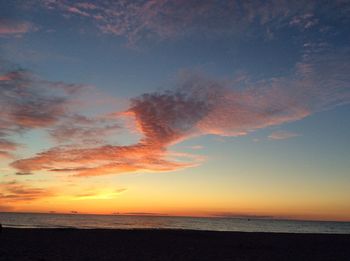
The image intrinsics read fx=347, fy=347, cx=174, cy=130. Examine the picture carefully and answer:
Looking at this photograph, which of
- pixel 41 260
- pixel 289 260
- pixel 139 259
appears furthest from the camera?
pixel 289 260

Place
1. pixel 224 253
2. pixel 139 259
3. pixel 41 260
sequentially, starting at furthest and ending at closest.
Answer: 1. pixel 224 253
2. pixel 139 259
3. pixel 41 260

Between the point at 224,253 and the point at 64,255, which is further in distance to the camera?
the point at 224,253

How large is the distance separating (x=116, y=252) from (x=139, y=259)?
134 inches

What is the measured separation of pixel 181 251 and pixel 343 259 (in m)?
10.6

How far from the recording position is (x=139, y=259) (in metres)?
19.8

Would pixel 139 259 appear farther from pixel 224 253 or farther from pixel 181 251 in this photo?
pixel 224 253

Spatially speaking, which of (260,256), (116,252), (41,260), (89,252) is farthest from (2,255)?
(260,256)

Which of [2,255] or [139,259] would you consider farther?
[139,259]

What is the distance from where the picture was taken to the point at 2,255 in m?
18.1

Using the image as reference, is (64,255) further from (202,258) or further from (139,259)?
(202,258)

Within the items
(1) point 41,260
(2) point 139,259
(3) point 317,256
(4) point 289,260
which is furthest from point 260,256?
(1) point 41,260

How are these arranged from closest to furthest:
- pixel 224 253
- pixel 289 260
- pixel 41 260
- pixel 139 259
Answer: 1. pixel 41 260
2. pixel 139 259
3. pixel 289 260
4. pixel 224 253

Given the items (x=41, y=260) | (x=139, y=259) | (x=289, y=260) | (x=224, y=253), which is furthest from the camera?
(x=224, y=253)

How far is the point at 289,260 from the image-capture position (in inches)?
852
